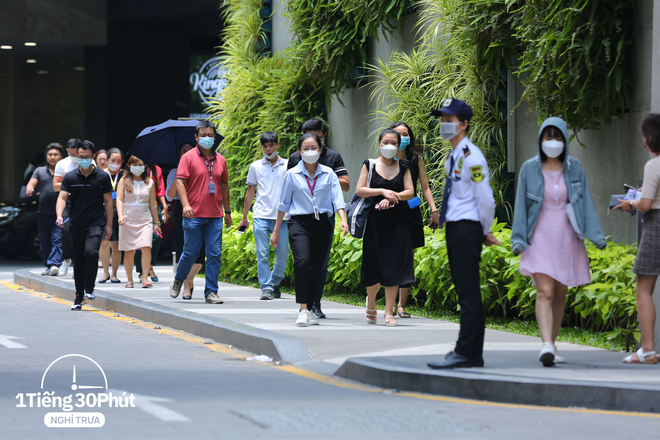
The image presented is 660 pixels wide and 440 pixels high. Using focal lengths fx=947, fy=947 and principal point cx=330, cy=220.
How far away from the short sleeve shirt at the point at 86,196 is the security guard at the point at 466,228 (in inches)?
225

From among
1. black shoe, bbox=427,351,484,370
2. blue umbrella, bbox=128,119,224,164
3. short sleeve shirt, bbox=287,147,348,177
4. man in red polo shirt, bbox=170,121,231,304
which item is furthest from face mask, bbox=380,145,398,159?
blue umbrella, bbox=128,119,224,164

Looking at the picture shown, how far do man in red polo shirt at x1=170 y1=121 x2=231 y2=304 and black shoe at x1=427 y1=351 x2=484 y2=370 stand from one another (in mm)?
5099

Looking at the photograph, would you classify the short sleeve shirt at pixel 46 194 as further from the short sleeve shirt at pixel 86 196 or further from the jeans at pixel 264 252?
the jeans at pixel 264 252

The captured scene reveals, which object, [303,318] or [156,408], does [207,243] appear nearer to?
[303,318]

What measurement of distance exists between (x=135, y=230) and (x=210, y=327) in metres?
4.87


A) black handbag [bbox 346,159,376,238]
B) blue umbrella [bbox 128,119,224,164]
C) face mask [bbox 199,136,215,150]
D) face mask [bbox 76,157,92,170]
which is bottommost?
black handbag [bbox 346,159,376,238]

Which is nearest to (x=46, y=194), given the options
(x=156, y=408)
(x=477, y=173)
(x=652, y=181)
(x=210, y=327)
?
(x=210, y=327)

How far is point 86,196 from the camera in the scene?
36.7ft

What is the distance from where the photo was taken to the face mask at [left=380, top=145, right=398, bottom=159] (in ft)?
29.0

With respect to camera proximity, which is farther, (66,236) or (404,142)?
(66,236)

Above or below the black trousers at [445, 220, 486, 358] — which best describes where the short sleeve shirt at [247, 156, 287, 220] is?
above

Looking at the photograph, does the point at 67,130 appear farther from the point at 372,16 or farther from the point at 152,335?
the point at 152,335

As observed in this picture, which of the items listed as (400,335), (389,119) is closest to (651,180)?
(400,335)

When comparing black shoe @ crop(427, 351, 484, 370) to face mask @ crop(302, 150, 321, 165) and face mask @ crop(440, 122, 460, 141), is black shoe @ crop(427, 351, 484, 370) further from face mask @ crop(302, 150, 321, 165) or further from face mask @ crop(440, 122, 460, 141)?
face mask @ crop(302, 150, 321, 165)
